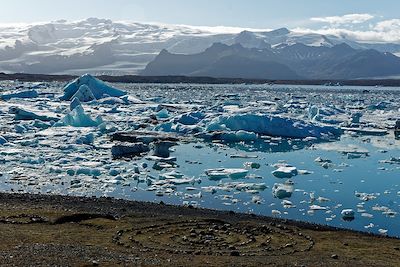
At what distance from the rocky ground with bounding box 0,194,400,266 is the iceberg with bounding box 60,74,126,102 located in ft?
144

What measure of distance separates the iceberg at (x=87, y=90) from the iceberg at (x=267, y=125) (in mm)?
24408

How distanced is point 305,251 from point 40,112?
3865cm

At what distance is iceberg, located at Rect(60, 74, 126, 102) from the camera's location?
60625mm

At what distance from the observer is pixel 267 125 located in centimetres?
3988

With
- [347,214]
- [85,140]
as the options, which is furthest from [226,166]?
[85,140]

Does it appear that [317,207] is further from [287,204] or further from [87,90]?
[87,90]

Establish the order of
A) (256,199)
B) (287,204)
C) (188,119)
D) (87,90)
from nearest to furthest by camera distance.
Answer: (287,204)
(256,199)
(188,119)
(87,90)

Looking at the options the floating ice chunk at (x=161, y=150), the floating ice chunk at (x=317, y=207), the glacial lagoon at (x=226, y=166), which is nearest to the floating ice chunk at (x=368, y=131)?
the glacial lagoon at (x=226, y=166)

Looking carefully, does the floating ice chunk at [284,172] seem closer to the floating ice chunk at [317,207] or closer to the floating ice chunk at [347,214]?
the floating ice chunk at [317,207]

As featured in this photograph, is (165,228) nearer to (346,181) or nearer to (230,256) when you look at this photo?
(230,256)

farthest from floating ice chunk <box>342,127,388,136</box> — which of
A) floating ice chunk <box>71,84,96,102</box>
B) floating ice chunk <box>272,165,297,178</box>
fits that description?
floating ice chunk <box>71,84,96,102</box>

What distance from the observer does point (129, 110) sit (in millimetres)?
54938

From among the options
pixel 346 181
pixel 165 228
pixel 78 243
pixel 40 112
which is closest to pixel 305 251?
A: pixel 165 228

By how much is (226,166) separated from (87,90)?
3626 centimetres
